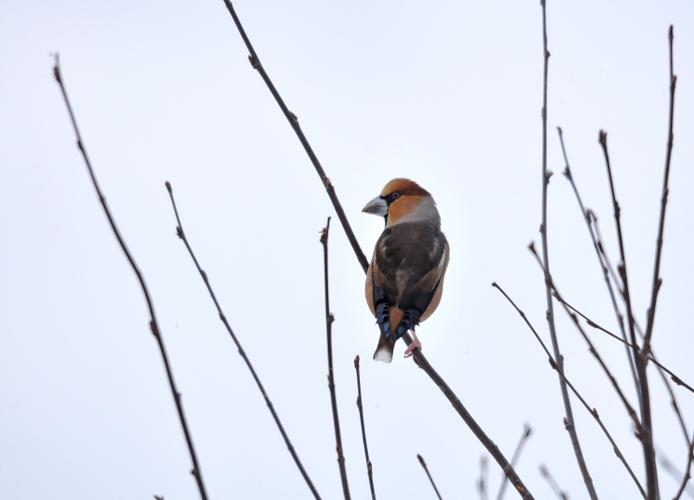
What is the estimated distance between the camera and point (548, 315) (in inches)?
128

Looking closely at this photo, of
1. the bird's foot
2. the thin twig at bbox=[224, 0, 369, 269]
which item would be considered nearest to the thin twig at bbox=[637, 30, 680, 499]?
the thin twig at bbox=[224, 0, 369, 269]

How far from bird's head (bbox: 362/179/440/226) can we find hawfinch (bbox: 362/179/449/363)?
0.08 m

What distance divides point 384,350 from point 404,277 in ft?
2.25

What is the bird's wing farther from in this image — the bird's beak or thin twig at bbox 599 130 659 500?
thin twig at bbox 599 130 659 500

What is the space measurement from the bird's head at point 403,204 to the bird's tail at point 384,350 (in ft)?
6.08

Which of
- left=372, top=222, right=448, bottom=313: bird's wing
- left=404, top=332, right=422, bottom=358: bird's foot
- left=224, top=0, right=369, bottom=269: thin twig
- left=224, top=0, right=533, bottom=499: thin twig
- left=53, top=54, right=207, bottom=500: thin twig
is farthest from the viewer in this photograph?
left=372, top=222, right=448, bottom=313: bird's wing

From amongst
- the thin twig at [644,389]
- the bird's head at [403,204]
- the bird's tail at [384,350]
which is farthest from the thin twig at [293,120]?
the bird's head at [403,204]

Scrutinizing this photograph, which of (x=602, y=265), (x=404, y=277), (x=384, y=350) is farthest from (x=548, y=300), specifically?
(x=404, y=277)

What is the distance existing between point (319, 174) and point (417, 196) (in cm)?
345

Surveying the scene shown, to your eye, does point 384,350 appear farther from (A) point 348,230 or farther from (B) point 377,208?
(B) point 377,208

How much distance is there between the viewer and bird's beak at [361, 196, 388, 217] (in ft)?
23.9

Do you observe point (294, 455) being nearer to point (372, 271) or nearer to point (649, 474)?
point (649, 474)

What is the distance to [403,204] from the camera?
7191 mm

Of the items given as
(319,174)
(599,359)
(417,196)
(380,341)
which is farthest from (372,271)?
(599,359)
